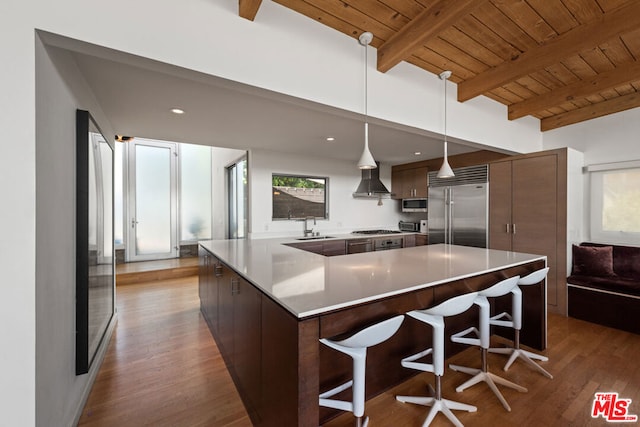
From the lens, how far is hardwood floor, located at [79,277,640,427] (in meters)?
1.67

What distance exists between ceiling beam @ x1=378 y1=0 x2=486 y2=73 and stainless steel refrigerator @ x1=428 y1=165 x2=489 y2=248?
2939 millimetres

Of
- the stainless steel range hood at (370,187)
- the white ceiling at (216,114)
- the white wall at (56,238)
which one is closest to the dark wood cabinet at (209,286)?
the white wall at (56,238)

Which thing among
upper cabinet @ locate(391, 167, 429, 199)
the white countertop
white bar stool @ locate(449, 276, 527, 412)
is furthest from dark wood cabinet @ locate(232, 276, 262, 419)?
upper cabinet @ locate(391, 167, 429, 199)

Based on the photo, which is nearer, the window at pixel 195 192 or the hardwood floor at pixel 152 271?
the hardwood floor at pixel 152 271

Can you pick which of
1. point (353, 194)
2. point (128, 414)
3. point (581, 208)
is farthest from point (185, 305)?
point (581, 208)

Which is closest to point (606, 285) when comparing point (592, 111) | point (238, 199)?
point (592, 111)

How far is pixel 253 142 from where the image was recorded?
3652 millimetres

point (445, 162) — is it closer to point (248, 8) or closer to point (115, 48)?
point (248, 8)

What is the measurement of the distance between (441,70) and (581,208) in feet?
10.2

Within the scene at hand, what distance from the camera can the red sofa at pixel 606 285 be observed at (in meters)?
2.88

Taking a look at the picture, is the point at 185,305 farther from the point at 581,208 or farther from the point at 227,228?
the point at 581,208

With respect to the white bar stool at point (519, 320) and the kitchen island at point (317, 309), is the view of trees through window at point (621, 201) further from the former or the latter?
the white bar stool at point (519, 320)

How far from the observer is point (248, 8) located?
1.56m

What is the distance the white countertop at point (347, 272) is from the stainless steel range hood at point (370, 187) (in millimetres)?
2387
